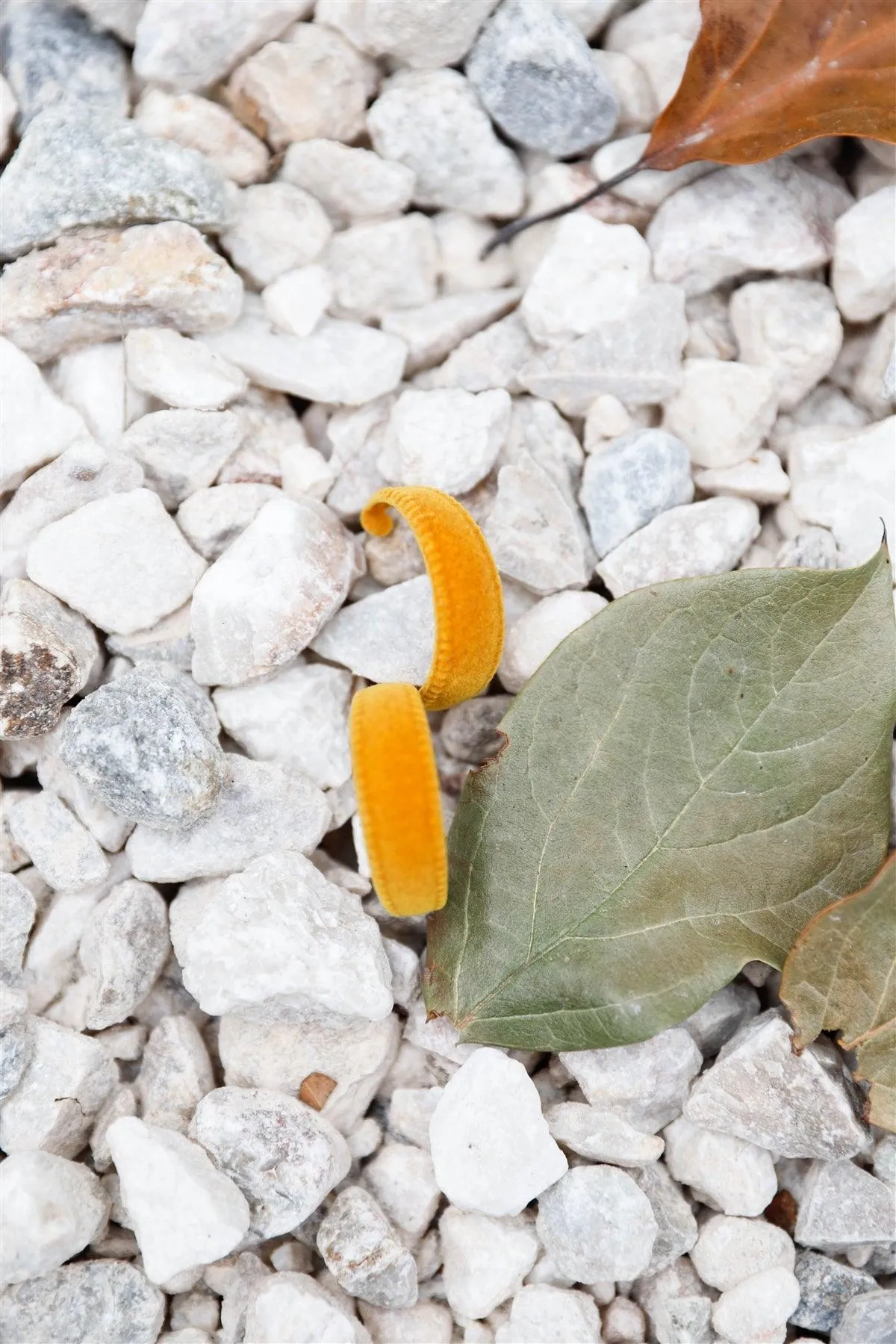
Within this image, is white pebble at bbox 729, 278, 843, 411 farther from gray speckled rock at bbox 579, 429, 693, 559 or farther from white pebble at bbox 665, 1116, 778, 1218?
white pebble at bbox 665, 1116, 778, 1218

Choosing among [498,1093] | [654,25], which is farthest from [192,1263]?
[654,25]

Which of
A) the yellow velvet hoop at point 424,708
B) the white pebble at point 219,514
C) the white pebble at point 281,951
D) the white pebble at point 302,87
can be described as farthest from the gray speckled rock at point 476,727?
the white pebble at point 302,87

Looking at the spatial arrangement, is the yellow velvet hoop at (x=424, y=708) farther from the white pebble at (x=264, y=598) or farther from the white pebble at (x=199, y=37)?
the white pebble at (x=199, y=37)

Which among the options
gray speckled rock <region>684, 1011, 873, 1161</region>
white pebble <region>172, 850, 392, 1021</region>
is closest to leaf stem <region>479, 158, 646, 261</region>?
white pebble <region>172, 850, 392, 1021</region>

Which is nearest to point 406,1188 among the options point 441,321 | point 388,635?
point 388,635

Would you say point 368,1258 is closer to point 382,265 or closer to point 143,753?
point 143,753

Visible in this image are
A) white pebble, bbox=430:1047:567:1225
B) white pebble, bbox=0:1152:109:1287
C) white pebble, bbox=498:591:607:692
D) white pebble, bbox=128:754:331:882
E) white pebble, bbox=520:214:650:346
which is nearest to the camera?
white pebble, bbox=0:1152:109:1287

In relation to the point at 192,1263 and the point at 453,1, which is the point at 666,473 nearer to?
the point at 453,1
